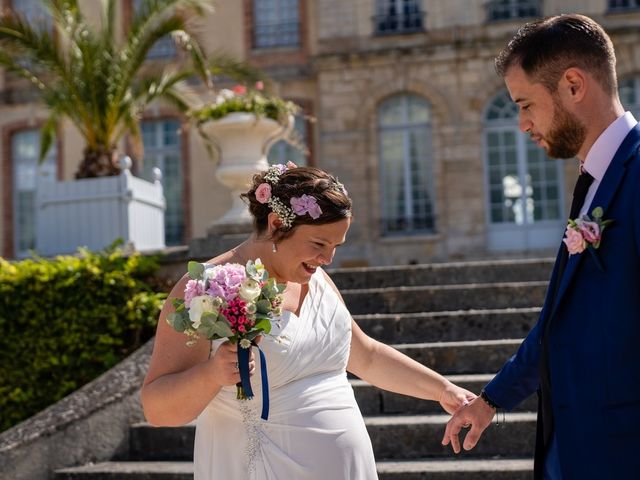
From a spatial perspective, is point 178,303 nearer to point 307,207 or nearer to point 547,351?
point 307,207

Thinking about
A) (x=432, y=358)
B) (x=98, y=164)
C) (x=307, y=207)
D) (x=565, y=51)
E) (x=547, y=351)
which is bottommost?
(x=432, y=358)

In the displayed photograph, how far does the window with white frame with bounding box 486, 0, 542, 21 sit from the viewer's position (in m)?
16.9

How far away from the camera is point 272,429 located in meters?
3.01

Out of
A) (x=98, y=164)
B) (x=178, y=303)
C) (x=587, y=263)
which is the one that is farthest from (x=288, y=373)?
(x=98, y=164)

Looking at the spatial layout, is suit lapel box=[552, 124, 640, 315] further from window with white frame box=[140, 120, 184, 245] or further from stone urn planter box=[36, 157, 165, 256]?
window with white frame box=[140, 120, 184, 245]

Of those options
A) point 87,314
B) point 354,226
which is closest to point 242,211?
point 87,314

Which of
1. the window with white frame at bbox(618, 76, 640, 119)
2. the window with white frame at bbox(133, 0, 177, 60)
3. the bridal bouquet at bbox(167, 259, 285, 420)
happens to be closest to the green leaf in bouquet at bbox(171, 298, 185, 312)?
the bridal bouquet at bbox(167, 259, 285, 420)

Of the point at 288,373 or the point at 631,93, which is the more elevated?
the point at 631,93

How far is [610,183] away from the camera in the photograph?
254cm

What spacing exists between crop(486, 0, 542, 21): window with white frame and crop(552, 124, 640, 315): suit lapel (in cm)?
1506

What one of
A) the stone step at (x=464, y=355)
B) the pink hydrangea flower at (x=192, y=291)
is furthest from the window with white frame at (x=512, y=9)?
the pink hydrangea flower at (x=192, y=291)

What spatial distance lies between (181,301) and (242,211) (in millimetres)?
5956

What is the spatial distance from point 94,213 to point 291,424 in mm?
7696

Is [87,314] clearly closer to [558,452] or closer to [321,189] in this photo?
[321,189]
